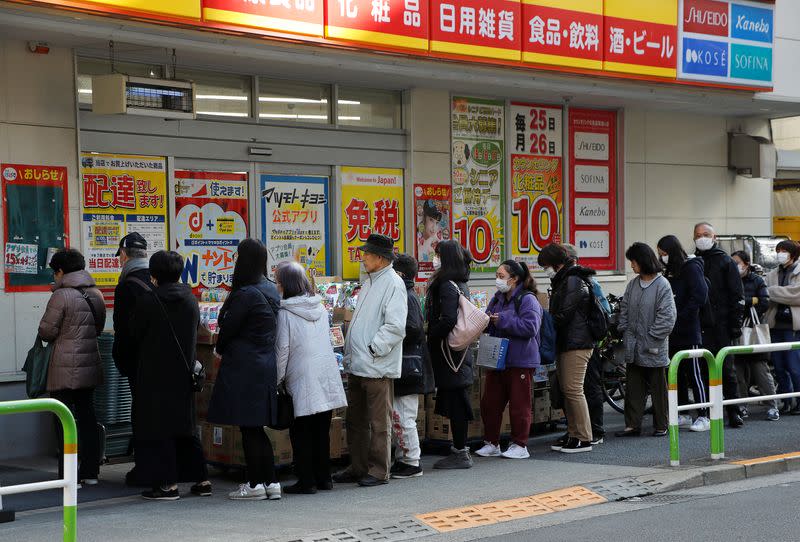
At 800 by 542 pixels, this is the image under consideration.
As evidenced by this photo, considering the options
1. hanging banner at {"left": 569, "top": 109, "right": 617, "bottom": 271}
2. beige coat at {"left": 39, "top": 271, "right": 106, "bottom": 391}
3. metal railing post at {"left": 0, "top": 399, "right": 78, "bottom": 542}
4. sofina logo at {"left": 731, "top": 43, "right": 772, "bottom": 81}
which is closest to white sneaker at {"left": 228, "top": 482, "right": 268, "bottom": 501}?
beige coat at {"left": 39, "top": 271, "right": 106, "bottom": 391}

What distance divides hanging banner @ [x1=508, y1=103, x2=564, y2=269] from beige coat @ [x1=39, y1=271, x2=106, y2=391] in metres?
6.77

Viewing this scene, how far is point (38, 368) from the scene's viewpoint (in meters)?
9.05

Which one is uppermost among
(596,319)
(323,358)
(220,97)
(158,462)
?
(220,97)

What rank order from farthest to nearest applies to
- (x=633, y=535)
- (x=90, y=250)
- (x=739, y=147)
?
1. (x=739, y=147)
2. (x=90, y=250)
3. (x=633, y=535)

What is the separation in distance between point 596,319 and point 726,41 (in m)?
5.96

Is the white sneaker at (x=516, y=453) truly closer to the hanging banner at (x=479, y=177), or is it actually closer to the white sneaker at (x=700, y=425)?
the white sneaker at (x=700, y=425)

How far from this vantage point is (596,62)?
13.3 meters

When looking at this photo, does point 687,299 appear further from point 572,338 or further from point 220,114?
point 220,114

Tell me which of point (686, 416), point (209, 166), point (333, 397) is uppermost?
point (209, 166)

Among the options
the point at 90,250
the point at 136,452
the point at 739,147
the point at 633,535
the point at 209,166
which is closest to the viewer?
the point at 633,535

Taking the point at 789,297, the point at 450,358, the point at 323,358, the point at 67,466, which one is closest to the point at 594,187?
the point at 789,297

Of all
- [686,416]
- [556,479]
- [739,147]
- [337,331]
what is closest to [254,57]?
[337,331]

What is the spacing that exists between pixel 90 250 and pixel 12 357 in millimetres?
1274

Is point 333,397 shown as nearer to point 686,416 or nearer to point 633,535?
point 633,535
